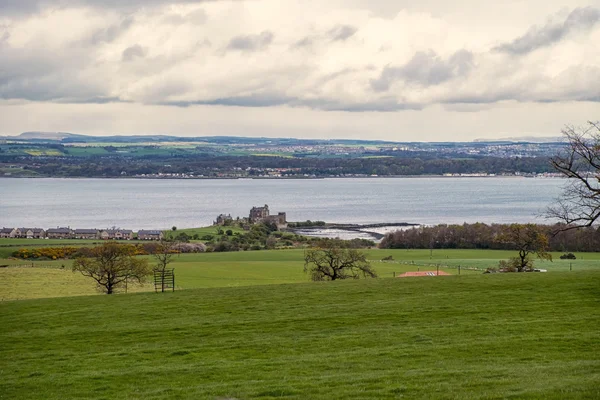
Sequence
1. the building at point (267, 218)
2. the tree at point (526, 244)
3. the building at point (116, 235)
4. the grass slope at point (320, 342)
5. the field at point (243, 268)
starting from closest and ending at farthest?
the grass slope at point (320, 342) < the tree at point (526, 244) < the field at point (243, 268) < the building at point (116, 235) < the building at point (267, 218)

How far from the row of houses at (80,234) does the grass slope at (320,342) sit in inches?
2777

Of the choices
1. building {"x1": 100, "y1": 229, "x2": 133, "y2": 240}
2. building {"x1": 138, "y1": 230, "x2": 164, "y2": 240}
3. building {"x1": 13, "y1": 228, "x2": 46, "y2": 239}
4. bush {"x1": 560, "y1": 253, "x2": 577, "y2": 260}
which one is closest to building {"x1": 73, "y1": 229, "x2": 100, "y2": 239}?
building {"x1": 100, "y1": 229, "x2": 133, "y2": 240}

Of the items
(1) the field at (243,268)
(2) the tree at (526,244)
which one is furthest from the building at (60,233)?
(2) the tree at (526,244)

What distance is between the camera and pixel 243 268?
202 feet

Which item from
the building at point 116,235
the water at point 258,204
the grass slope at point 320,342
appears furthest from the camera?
the water at point 258,204

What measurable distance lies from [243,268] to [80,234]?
163 feet

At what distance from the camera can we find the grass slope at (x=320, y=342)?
14266mm

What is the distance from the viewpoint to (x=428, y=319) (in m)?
21.9

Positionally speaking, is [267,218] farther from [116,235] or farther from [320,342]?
[320,342]

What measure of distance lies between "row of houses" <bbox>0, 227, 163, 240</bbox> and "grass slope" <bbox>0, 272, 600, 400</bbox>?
70.5 metres

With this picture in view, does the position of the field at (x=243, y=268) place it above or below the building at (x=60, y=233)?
below

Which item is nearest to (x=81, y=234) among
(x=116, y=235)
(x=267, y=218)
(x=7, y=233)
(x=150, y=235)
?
(x=116, y=235)

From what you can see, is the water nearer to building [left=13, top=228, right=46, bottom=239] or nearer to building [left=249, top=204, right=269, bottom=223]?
building [left=249, top=204, right=269, bottom=223]

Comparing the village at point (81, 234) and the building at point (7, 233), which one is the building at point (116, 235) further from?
the building at point (7, 233)
